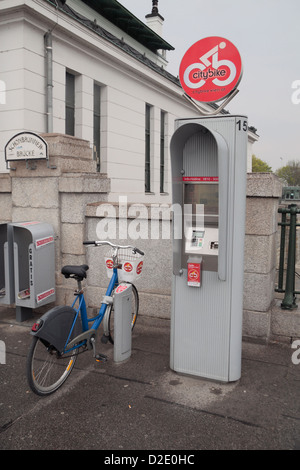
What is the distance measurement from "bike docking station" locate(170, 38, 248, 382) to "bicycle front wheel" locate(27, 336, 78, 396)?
1068 millimetres

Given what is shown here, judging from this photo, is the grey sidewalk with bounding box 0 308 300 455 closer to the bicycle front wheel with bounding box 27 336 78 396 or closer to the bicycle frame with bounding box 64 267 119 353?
the bicycle front wheel with bounding box 27 336 78 396

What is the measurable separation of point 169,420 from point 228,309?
113 cm

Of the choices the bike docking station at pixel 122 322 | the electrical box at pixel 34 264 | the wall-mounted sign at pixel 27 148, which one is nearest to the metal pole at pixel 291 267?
the bike docking station at pixel 122 322

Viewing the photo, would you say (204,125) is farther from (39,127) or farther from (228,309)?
(39,127)

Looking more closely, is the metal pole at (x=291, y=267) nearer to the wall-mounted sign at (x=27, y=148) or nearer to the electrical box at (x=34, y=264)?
the electrical box at (x=34, y=264)

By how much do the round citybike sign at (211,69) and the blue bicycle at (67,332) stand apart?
181 centimetres

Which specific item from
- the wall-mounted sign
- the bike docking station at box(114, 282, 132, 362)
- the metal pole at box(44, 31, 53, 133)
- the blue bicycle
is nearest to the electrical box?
the wall-mounted sign

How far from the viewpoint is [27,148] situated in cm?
568

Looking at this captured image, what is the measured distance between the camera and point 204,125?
142 inches

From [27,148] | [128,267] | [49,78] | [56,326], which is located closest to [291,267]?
[128,267]

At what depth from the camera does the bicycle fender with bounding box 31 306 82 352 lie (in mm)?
3461

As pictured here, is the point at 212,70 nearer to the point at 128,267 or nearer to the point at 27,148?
the point at 128,267
